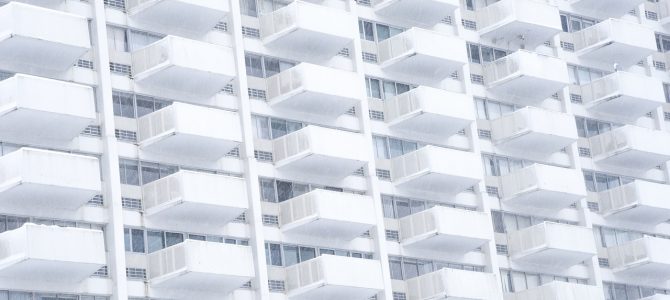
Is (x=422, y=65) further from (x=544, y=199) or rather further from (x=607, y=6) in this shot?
(x=607, y=6)

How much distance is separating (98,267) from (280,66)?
17473mm

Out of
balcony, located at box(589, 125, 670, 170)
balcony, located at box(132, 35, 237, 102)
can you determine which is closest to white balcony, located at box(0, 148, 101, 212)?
balcony, located at box(132, 35, 237, 102)

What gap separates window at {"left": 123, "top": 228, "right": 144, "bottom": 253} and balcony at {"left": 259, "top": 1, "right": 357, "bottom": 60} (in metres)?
13.2

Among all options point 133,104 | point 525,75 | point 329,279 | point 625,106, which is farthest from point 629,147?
point 133,104

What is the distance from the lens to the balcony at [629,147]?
93562mm

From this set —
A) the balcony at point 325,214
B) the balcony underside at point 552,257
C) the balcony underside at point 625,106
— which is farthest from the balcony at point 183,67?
the balcony underside at point 625,106

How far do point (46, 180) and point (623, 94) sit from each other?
3798cm

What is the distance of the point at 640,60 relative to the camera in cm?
9931

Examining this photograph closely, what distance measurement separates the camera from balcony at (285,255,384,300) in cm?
7600

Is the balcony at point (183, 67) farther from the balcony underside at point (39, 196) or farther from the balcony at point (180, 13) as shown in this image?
the balcony underside at point (39, 196)

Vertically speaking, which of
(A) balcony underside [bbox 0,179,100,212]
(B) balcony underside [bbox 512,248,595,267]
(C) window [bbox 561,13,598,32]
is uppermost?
(C) window [bbox 561,13,598,32]

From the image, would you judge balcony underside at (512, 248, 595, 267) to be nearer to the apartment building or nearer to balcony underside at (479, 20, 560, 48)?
the apartment building

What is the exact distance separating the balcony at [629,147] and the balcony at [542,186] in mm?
4770

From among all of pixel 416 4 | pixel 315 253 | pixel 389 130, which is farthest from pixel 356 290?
pixel 416 4
